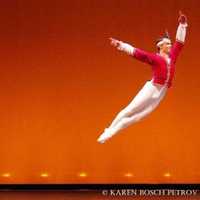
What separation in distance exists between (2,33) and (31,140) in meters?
0.83

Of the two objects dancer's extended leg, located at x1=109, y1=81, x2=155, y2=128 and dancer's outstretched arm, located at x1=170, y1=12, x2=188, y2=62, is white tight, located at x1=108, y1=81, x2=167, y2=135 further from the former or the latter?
dancer's outstretched arm, located at x1=170, y1=12, x2=188, y2=62

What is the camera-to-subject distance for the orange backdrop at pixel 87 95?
592 cm

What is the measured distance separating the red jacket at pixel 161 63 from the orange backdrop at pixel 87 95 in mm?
250

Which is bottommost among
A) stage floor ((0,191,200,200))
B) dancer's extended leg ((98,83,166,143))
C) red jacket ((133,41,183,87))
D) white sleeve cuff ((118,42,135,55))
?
stage floor ((0,191,200,200))

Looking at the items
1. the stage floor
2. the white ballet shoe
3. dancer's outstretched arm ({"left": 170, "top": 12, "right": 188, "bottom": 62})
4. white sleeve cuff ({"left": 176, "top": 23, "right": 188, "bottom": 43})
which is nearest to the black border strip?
the stage floor

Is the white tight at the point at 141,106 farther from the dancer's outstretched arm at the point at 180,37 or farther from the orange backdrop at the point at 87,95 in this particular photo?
the dancer's outstretched arm at the point at 180,37

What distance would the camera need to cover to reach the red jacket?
5.49 meters

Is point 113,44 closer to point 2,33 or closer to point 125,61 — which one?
point 125,61

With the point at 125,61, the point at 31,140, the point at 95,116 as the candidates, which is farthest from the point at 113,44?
the point at 31,140

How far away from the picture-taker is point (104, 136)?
598 cm

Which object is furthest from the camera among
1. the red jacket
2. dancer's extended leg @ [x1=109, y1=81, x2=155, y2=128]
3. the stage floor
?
the stage floor

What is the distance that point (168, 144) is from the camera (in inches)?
233

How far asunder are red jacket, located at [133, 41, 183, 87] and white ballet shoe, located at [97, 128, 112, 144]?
601mm

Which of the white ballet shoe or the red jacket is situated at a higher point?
the red jacket
